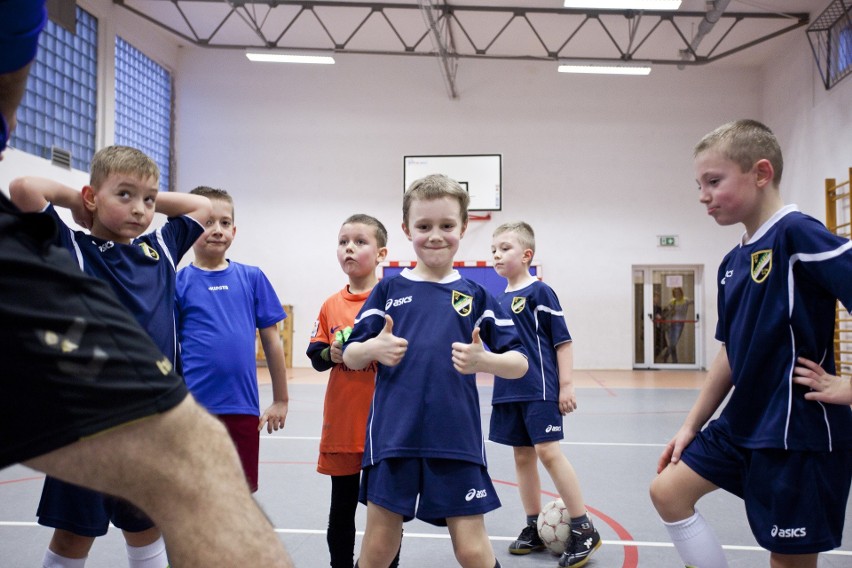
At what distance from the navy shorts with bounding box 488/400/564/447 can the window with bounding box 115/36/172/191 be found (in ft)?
36.2

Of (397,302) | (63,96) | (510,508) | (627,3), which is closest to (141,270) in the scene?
(397,302)

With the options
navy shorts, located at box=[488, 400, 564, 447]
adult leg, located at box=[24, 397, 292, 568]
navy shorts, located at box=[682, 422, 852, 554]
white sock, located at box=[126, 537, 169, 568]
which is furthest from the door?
adult leg, located at box=[24, 397, 292, 568]

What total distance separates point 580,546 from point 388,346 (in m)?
1.75

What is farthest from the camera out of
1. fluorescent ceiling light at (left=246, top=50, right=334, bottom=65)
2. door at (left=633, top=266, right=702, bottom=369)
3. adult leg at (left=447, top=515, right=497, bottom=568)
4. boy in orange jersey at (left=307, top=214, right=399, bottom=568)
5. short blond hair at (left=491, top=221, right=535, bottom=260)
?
door at (left=633, top=266, right=702, bottom=369)

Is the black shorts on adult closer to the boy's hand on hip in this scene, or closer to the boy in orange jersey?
the boy's hand on hip

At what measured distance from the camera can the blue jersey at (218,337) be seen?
9.30 feet

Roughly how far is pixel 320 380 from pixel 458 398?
33.1ft

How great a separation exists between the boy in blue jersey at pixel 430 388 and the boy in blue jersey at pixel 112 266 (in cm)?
75

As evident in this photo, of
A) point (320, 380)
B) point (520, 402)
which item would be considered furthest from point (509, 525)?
point (320, 380)

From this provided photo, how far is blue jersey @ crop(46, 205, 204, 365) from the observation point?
219 cm

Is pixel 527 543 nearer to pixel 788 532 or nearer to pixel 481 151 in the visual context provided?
pixel 788 532

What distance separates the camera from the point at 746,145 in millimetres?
2189

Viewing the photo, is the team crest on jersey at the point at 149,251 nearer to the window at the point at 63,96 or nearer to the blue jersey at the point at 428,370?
the blue jersey at the point at 428,370

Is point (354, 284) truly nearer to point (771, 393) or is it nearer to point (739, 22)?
point (771, 393)
